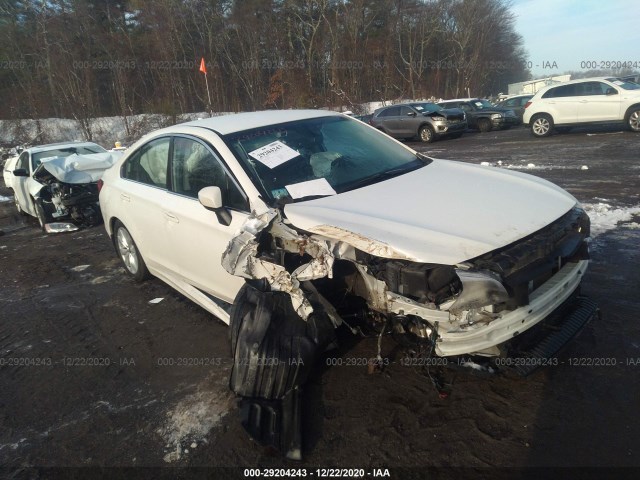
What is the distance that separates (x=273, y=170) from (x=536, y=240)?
1832 mm

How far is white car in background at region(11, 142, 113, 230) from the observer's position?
8.24 meters

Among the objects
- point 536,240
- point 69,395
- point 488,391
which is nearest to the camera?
point 536,240

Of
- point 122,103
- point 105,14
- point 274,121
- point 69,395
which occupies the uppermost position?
point 105,14

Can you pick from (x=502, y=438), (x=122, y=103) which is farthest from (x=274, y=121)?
(x=122, y=103)

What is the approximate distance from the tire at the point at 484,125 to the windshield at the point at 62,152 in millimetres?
14973

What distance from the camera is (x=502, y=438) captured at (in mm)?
2361

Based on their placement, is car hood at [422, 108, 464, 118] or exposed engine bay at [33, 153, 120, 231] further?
car hood at [422, 108, 464, 118]

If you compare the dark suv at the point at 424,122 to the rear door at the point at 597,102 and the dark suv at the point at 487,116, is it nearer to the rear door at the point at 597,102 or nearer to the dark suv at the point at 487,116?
the dark suv at the point at 487,116

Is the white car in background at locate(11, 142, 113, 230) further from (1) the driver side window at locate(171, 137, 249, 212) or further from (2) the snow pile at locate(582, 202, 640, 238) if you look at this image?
(2) the snow pile at locate(582, 202, 640, 238)

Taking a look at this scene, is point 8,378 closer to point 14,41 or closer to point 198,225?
point 198,225

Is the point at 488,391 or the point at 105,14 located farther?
the point at 105,14

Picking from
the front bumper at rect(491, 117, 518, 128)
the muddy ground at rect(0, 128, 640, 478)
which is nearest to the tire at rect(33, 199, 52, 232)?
the muddy ground at rect(0, 128, 640, 478)

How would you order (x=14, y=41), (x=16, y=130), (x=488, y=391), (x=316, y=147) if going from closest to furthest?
1. (x=488, y=391)
2. (x=316, y=147)
3. (x=16, y=130)
4. (x=14, y=41)

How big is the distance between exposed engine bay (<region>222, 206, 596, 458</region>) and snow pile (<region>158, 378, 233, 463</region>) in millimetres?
273
